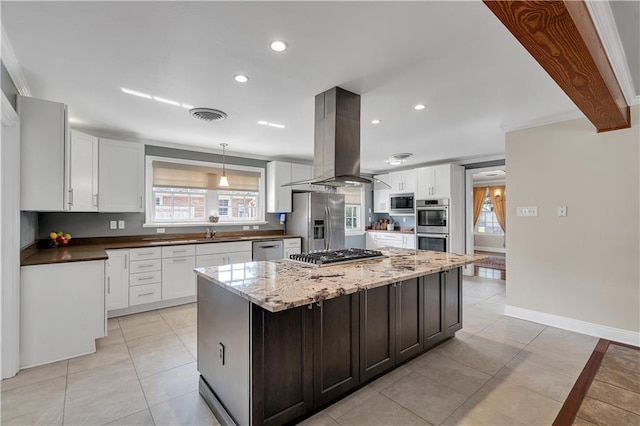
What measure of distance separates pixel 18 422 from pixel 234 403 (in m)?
1.35

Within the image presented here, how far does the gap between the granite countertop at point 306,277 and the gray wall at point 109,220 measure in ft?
9.16

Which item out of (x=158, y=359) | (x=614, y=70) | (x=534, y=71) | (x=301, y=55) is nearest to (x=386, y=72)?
(x=301, y=55)

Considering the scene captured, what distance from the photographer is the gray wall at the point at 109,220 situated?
366 centimetres

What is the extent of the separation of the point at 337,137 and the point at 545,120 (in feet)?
8.38

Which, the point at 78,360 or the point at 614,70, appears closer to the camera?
the point at 614,70

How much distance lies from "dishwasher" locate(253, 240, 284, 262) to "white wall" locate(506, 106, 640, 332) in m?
3.33

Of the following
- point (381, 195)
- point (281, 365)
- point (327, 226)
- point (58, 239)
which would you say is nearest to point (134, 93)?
point (58, 239)

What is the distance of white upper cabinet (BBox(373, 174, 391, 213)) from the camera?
273 inches

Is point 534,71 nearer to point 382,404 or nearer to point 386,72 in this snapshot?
point 386,72

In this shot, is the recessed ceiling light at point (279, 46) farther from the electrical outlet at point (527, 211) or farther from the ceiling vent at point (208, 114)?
the electrical outlet at point (527, 211)

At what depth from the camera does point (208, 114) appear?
124 inches

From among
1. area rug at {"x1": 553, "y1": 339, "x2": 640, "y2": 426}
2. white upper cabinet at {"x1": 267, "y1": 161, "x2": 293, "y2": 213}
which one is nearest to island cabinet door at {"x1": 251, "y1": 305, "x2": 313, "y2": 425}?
area rug at {"x1": 553, "y1": 339, "x2": 640, "y2": 426}

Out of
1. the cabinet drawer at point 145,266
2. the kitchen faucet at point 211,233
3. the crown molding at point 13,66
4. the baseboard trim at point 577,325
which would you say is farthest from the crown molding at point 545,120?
the cabinet drawer at point 145,266

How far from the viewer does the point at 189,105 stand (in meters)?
2.99
